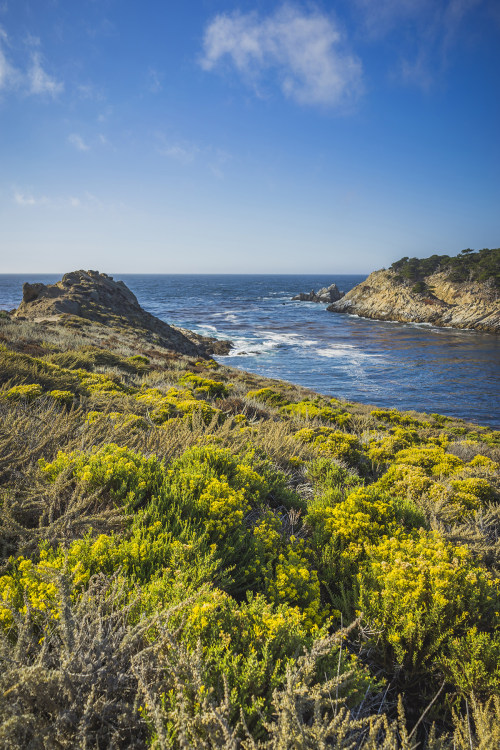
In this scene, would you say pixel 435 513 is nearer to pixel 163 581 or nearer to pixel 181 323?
pixel 163 581

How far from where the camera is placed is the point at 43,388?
725cm

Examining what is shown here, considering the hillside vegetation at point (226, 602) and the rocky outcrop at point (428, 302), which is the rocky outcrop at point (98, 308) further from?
the rocky outcrop at point (428, 302)

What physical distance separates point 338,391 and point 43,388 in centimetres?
2042

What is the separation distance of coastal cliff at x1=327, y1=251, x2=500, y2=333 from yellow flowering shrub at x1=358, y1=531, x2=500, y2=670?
58480 mm

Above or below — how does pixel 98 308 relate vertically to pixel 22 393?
above

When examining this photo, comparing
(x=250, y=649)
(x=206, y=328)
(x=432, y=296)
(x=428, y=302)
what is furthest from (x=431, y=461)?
(x=432, y=296)

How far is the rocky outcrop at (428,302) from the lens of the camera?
53.0m

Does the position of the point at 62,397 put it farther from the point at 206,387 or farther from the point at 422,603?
the point at 422,603

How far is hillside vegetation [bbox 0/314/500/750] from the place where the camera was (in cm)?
153

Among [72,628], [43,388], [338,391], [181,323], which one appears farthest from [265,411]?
[181,323]

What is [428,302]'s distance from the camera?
197ft

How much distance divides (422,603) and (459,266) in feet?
235

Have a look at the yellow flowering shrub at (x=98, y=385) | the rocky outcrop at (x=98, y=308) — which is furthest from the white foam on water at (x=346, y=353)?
the yellow flowering shrub at (x=98, y=385)

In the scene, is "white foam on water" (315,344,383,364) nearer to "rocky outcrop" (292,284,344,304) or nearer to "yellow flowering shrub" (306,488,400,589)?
"yellow flowering shrub" (306,488,400,589)
